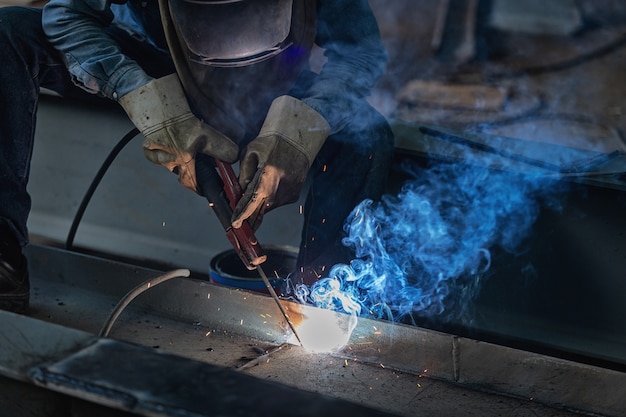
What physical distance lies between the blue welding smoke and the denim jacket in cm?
37

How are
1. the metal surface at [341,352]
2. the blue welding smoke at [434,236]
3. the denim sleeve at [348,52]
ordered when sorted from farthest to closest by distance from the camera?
the blue welding smoke at [434,236]
the denim sleeve at [348,52]
the metal surface at [341,352]

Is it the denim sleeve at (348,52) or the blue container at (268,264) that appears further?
the blue container at (268,264)

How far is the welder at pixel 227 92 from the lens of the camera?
1843 millimetres

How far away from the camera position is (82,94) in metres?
2.43

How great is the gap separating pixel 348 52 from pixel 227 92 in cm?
42

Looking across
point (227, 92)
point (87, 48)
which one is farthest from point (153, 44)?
point (227, 92)

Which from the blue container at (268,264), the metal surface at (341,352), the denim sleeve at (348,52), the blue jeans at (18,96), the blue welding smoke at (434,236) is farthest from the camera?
the blue container at (268,264)

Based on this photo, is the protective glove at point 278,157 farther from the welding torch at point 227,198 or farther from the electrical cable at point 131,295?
the electrical cable at point 131,295

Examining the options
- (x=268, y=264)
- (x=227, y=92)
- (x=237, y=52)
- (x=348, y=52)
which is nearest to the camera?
(x=237, y=52)

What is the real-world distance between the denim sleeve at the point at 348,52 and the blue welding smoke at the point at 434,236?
1.15 ft

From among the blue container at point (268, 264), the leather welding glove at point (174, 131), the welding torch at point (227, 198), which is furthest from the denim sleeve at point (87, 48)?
the blue container at point (268, 264)

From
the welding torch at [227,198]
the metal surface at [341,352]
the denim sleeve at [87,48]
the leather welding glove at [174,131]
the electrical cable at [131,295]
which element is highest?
the denim sleeve at [87,48]

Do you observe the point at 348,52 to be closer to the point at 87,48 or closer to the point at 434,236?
the point at 434,236

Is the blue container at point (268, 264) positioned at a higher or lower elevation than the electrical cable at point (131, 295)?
lower
